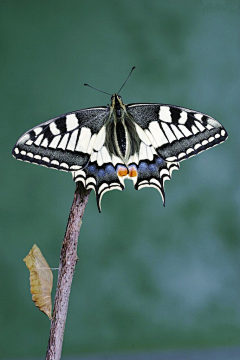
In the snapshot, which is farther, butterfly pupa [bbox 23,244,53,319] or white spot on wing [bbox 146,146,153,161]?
white spot on wing [bbox 146,146,153,161]

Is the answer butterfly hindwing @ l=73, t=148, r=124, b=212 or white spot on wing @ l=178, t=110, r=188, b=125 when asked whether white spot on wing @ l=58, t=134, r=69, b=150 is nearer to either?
butterfly hindwing @ l=73, t=148, r=124, b=212

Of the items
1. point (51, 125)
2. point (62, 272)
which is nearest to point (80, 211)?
point (62, 272)

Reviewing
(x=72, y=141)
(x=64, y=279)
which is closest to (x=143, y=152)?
(x=72, y=141)

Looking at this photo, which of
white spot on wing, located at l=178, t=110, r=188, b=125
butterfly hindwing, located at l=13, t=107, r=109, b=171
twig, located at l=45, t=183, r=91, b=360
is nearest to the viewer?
twig, located at l=45, t=183, r=91, b=360

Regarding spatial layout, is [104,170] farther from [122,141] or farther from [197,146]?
[197,146]

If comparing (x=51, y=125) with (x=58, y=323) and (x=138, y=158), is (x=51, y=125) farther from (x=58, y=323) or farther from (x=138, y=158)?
(x=58, y=323)

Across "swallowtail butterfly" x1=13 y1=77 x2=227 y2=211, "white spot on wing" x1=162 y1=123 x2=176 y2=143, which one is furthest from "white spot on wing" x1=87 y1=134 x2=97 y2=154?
"white spot on wing" x1=162 y1=123 x2=176 y2=143

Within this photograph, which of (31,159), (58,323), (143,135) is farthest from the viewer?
(143,135)

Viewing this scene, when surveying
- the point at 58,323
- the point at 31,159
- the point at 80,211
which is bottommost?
the point at 58,323
